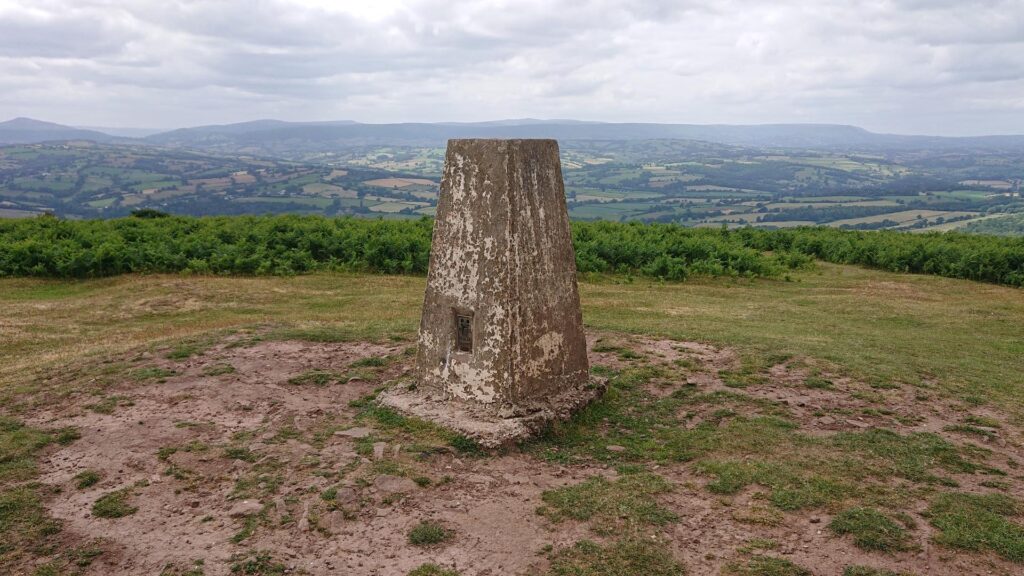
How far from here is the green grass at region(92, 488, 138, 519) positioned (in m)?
6.54

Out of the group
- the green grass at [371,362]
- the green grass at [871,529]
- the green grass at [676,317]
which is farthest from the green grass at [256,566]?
the green grass at [676,317]

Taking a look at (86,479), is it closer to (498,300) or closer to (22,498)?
(22,498)

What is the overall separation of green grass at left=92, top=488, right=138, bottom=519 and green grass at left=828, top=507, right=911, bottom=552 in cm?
663

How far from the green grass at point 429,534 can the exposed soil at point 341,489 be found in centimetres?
9

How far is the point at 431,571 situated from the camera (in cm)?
571

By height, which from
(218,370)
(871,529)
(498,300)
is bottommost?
(871,529)

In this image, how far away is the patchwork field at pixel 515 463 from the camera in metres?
5.95

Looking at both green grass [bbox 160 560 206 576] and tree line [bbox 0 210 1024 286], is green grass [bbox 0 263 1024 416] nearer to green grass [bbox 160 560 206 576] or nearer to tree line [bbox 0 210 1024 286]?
tree line [bbox 0 210 1024 286]

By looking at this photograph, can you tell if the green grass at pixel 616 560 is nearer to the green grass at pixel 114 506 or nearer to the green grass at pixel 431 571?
the green grass at pixel 431 571

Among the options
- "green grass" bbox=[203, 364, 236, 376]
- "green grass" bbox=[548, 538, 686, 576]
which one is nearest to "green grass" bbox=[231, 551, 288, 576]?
"green grass" bbox=[548, 538, 686, 576]

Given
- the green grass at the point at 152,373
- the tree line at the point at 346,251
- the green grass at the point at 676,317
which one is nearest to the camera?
the green grass at the point at 152,373

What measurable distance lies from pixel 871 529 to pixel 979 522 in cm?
105

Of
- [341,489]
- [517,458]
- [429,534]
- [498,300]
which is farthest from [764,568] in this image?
[498,300]

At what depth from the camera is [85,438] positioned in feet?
27.0
